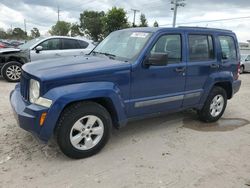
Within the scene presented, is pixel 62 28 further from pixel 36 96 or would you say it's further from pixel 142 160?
pixel 142 160

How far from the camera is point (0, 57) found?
9922mm

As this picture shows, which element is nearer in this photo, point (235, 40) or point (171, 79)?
point (171, 79)

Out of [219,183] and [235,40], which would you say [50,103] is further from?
[235,40]

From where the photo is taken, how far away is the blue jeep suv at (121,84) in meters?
3.81

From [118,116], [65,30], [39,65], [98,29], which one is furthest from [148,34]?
[65,30]

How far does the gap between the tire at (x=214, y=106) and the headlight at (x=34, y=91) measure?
337 centimetres

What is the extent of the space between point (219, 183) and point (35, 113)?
96.0 inches

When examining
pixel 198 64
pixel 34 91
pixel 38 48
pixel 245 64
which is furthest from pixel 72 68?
pixel 245 64

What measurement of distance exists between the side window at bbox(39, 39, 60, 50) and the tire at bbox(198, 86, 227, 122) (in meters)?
6.10

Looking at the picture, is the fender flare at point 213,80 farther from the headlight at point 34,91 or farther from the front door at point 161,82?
the headlight at point 34,91

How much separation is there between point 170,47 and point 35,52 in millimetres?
6148

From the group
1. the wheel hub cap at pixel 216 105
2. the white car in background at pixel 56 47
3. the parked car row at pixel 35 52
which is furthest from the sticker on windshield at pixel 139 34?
the white car in background at pixel 56 47

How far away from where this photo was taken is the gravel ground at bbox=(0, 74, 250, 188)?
3.57 meters

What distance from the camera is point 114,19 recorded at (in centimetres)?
3891
